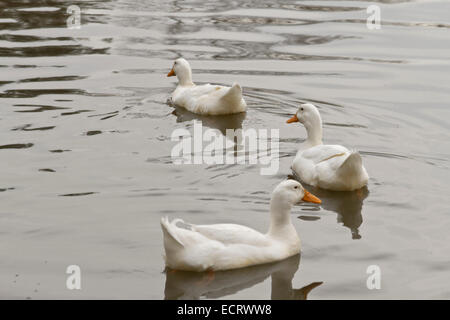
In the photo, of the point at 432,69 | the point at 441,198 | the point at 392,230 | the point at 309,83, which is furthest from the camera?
the point at 432,69

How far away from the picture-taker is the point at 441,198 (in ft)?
36.8

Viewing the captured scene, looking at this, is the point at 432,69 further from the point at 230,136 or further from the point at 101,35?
the point at 101,35

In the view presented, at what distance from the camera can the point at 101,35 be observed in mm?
20172

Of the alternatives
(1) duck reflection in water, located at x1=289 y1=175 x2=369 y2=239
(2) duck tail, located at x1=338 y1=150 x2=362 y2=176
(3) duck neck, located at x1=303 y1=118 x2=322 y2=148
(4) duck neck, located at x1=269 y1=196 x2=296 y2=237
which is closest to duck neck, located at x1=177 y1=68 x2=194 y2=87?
(3) duck neck, located at x1=303 y1=118 x2=322 y2=148

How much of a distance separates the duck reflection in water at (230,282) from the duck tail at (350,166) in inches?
95.1

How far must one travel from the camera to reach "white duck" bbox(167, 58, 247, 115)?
14.7m

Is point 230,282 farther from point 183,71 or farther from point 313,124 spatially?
point 183,71

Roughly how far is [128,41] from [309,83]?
4947 mm

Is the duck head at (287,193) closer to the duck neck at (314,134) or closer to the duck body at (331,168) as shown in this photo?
the duck body at (331,168)

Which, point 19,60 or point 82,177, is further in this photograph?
point 19,60

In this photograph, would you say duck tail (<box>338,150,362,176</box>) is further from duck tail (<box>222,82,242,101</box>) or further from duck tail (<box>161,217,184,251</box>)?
duck tail (<box>222,82,242,101</box>)

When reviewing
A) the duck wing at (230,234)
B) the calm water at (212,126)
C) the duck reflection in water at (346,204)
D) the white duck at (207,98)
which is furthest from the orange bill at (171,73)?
the duck wing at (230,234)

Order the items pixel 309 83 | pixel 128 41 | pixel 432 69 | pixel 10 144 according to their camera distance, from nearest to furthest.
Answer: pixel 10 144
pixel 309 83
pixel 432 69
pixel 128 41

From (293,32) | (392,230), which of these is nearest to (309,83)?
(293,32)
